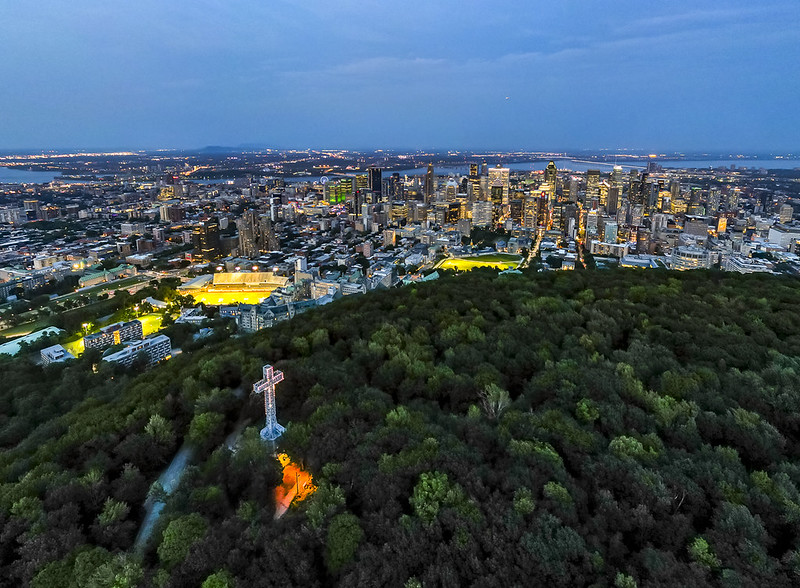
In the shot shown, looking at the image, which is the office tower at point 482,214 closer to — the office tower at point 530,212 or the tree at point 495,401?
the office tower at point 530,212

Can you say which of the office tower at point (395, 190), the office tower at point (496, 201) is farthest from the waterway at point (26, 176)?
the office tower at point (496, 201)

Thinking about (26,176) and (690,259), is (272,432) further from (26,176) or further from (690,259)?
(26,176)

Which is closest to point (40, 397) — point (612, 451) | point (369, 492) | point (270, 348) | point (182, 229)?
point (270, 348)

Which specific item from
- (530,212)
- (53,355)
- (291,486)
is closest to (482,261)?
(530,212)

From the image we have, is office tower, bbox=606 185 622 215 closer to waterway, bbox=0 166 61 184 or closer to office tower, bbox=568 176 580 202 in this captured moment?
office tower, bbox=568 176 580 202

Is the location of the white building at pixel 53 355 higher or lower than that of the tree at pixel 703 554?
lower

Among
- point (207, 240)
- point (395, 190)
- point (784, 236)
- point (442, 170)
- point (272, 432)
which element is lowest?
point (784, 236)

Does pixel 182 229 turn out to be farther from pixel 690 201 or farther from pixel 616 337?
pixel 690 201
